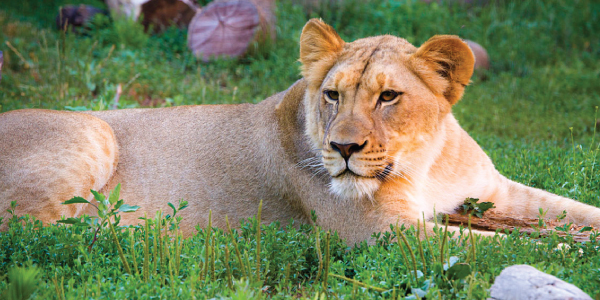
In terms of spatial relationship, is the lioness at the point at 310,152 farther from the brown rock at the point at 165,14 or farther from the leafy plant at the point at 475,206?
the brown rock at the point at 165,14

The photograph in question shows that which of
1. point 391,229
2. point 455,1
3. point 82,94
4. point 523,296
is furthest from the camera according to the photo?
point 455,1

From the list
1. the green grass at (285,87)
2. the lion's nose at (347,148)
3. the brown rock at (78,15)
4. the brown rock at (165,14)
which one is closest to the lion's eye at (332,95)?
the lion's nose at (347,148)

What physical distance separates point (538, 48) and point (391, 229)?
8.50 meters

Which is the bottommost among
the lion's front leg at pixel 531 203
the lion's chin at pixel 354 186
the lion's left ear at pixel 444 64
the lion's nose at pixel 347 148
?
the lion's front leg at pixel 531 203

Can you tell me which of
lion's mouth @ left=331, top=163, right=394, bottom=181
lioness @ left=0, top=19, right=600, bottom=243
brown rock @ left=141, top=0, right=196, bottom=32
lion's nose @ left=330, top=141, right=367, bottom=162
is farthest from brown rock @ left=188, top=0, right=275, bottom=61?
lion's nose @ left=330, top=141, right=367, bottom=162

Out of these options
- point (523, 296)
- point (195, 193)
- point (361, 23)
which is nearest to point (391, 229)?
point (523, 296)

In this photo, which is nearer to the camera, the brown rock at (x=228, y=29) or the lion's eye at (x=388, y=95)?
the lion's eye at (x=388, y=95)

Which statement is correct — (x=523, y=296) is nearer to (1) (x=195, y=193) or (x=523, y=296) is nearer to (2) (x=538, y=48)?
(1) (x=195, y=193)

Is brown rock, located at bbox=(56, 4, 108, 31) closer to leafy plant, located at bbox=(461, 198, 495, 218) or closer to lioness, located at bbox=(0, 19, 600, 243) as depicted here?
lioness, located at bbox=(0, 19, 600, 243)

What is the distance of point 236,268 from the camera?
3.30m

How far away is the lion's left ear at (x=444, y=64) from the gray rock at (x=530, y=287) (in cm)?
160

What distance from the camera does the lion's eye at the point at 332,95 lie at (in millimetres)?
3840

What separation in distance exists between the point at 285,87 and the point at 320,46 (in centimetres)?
508

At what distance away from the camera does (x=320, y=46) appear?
413 cm
